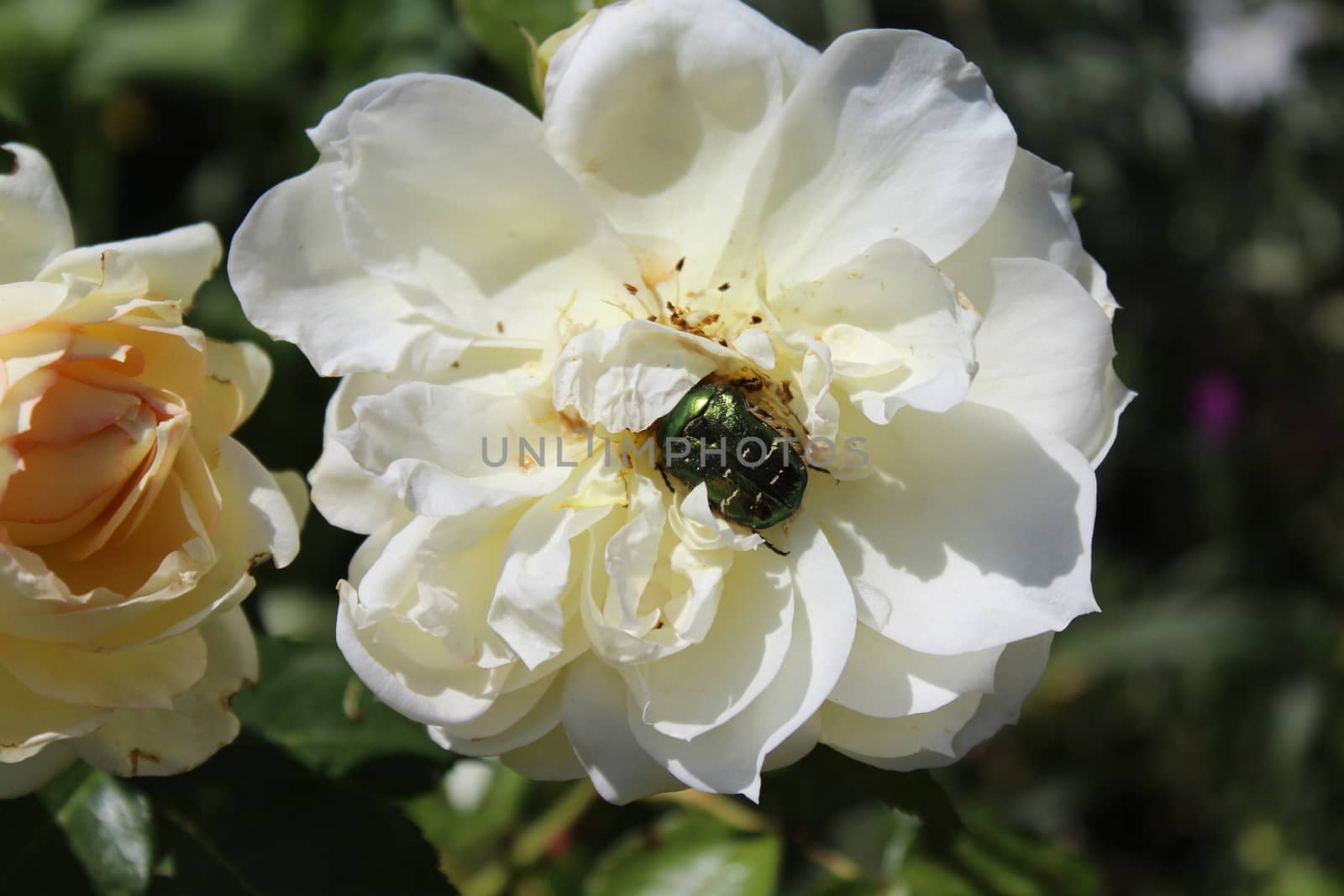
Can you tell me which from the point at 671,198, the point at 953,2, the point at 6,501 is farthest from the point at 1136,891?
the point at 6,501

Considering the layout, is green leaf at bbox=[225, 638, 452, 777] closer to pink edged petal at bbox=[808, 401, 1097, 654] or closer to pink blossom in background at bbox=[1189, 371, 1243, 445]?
pink edged petal at bbox=[808, 401, 1097, 654]

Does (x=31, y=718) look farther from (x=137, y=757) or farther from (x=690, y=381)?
(x=690, y=381)

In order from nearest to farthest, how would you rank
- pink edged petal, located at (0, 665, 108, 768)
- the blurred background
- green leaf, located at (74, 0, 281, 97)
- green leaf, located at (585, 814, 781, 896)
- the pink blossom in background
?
pink edged petal, located at (0, 665, 108, 768) < the blurred background < green leaf, located at (585, 814, 781, 896) < green leaf, located at (74, 0, 281, 97) < the pink blossom in background

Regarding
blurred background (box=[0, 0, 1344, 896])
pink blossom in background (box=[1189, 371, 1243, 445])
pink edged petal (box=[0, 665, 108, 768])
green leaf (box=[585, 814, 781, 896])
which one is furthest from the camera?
pink blossom in background (box=[1189, 371, 1243, 445])

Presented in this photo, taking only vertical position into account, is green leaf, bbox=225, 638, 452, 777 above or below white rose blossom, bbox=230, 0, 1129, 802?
below

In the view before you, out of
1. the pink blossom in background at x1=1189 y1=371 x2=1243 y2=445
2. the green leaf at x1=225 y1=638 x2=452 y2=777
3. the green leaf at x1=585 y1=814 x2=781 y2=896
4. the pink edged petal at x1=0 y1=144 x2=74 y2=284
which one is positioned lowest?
the pink blossom in background at x1=1189 y1=371 x2=1243 y2=445

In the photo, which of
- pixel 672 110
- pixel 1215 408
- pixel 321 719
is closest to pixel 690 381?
pixel 672 110

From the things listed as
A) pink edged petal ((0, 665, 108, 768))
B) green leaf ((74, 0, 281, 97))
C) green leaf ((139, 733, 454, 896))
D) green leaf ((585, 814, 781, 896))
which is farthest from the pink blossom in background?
pink edged petal ((0, 665, 108, 768))
